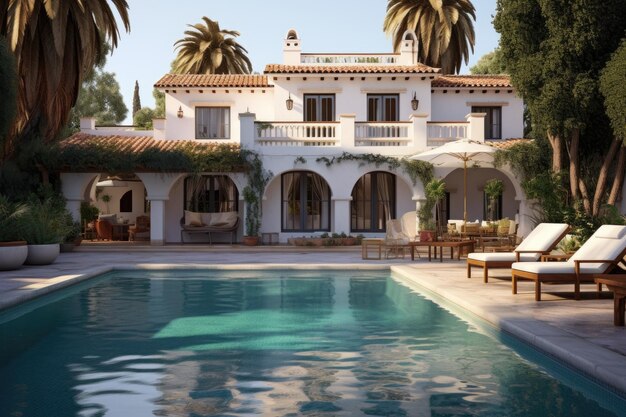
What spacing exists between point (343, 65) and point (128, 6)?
29.9 ft

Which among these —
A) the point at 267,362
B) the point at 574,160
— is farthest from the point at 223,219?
the point at 267,362

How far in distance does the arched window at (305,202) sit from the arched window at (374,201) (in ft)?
3.69

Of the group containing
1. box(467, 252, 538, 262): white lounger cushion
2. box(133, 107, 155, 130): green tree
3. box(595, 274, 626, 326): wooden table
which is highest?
box(133, 107, 155, 130): green tree

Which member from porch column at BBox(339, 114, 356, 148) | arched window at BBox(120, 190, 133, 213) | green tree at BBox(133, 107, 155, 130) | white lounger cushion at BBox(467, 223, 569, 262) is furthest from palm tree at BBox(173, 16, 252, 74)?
white lounger cushion at BBox(467, 223, 569, 262)

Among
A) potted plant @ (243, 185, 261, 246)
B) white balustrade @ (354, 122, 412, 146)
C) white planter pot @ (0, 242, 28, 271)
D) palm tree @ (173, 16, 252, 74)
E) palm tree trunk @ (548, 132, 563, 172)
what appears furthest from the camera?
palm tree @ (173, 16, 252, 74)

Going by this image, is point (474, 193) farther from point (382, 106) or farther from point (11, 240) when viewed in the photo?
point (11, 240)

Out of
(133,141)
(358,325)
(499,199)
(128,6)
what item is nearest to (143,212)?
(133,141)

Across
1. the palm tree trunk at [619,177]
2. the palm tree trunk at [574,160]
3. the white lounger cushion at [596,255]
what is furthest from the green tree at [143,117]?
the white lounger cushion at [596,255]

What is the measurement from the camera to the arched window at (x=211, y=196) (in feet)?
85.6

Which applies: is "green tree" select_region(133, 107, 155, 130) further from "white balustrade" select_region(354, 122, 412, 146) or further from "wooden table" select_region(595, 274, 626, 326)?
"wooden table" select_region(595, 274, 626, 326)

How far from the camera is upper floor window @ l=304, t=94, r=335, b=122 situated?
26641 millimetres

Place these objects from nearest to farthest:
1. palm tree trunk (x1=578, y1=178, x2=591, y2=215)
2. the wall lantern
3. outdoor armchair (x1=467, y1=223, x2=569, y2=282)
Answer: outdoor armchair (x1=467, y1=223, x2=569, y2=282), palm tree trunk (x1=578, y1=178, x2=591, y2=215), the wall lantern

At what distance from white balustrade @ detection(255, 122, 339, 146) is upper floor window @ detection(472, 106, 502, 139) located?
6.98 m

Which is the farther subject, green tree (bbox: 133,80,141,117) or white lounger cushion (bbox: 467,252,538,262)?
green tree (bbox: 133,80,141,117)
